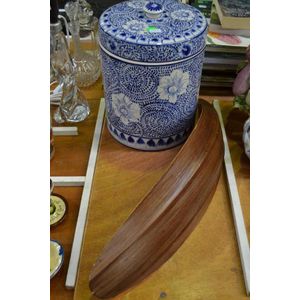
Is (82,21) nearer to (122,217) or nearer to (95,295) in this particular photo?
(122,217)

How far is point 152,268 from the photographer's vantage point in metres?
0.35

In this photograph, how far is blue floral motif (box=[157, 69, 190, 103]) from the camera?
18.5 inches

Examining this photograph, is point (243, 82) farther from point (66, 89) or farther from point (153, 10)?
point (66, 89)

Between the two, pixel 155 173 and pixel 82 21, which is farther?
pixel 82 21

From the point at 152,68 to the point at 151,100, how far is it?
0.15ft

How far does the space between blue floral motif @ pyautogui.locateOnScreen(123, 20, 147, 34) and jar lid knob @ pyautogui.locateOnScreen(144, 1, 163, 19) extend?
2 centimetres

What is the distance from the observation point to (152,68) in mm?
459

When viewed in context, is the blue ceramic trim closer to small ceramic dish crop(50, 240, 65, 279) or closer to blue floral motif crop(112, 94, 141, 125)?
blue floral motif crop(112, 94, 141, 125)

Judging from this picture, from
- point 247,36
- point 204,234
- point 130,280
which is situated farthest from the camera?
point 247,36

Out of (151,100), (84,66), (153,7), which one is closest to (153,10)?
(153,7)

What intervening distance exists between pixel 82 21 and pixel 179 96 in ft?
0.96

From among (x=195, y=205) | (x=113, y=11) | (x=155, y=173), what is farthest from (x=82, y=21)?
(x=195, y=205)

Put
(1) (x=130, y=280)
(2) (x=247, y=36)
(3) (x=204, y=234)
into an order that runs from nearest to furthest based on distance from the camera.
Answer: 1. (1) (x=130, y=280)
2. (3) (x=204, y=234)
3. (2) (x=247, y=36)

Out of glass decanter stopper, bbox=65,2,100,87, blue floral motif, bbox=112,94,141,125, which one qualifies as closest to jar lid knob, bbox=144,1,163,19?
blue floral motif, bbox=112,94,141,125
